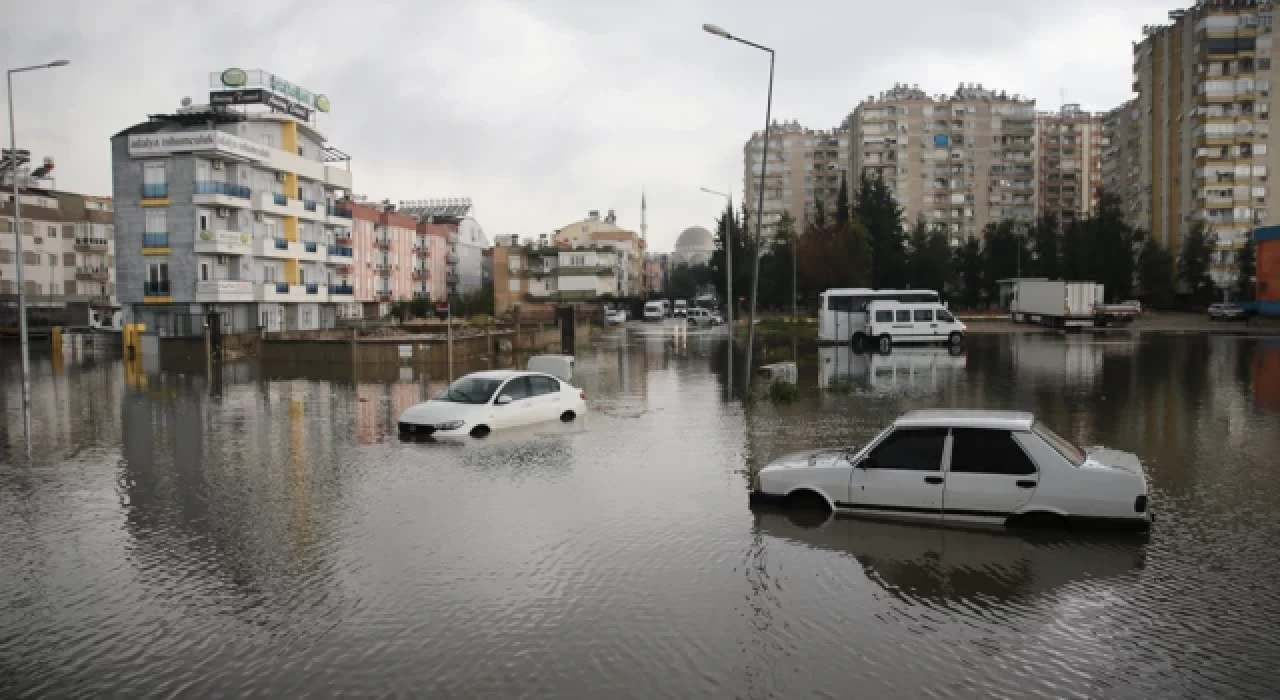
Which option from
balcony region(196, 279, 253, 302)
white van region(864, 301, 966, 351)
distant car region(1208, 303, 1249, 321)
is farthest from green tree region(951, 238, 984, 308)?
balcony region(196, 279, 253, 302)

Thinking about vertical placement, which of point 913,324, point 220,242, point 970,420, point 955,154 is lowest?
point 970,420

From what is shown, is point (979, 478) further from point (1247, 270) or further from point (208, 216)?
point (1247, 270)

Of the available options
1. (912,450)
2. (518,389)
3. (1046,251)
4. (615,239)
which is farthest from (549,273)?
(912,450)

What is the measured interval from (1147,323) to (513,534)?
71496mm

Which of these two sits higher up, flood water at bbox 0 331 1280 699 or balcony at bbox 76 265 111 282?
balcony at bbox 76 265 111 282

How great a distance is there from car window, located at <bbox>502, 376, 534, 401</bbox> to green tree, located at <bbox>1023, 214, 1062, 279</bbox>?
261ft

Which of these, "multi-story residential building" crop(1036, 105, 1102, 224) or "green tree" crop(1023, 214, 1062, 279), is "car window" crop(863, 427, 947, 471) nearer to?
"green tree" crop(1023, 214, 1062, 279)

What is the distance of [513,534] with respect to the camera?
417 inches

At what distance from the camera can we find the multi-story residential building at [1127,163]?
342ft

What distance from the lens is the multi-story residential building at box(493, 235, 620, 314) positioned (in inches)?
4609

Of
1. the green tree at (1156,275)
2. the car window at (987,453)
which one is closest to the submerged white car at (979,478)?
the car window at (987,453)

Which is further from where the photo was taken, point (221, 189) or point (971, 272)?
point (971, 272)

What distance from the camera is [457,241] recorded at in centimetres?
11444

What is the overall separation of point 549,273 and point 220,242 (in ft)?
209
